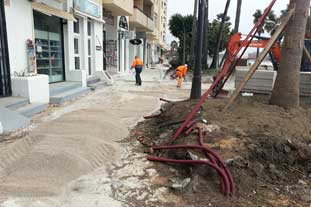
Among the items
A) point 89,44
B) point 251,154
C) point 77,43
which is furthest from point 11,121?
point 89,44

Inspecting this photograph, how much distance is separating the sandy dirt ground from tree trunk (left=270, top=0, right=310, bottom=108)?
11.8 feet

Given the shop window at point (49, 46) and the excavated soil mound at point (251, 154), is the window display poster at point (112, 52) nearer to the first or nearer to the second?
the shop window at point (49, 46)

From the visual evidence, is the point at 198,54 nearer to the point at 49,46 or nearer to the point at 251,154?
the point at 251,154

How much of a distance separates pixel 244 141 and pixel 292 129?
1147 millimetres

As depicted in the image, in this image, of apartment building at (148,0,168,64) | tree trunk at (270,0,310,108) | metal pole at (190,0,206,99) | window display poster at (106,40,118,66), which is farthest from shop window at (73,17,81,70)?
apartment building at (148,0,168,64)

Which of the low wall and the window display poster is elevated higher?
the window display poster

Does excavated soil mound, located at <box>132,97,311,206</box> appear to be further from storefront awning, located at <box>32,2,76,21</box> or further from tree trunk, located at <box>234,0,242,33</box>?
tree trunk, located at <box>234,0,242,33</box>

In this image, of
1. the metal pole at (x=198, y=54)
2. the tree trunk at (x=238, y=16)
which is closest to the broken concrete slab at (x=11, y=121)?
the metal pole at (x=198, y=54)

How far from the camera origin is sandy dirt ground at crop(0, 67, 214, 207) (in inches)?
142

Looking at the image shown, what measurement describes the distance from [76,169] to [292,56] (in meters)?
5.12

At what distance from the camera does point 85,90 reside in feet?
40.6

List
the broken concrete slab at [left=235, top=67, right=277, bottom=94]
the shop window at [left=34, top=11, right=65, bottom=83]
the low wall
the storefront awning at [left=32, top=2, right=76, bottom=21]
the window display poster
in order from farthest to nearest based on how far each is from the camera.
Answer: the window display poster → the shop window at [left=34, top=11, right=65, bottom=83] → the storefront awning at [left=32, top=2, right=76, bottom=21] → the broken concrete slab at [left=235, top=67, right=277, bottom=94] → the low wall

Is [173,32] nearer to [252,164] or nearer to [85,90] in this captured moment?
[85,90]

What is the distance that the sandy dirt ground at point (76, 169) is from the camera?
361cm
